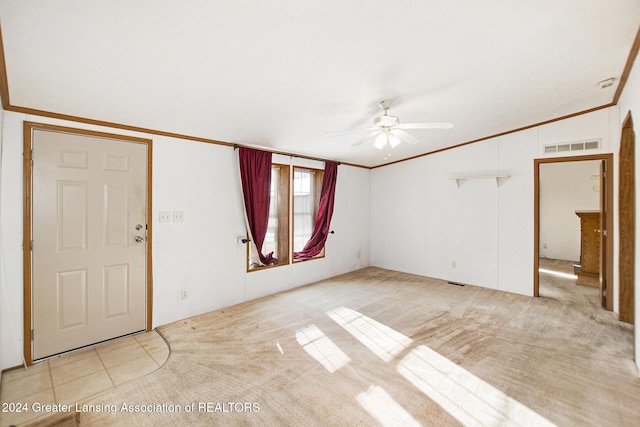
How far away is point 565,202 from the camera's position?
267 inches

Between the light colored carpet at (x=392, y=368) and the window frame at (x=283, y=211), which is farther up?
the window frame at (x=283, y=211)

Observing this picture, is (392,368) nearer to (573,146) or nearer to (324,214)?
(324,214)

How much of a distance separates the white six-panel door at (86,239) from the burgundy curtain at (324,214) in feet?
8.96

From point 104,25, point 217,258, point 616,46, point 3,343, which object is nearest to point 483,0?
point 616,46

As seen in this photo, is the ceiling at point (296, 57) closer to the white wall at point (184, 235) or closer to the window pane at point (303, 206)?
the white wall at point (184, 235)

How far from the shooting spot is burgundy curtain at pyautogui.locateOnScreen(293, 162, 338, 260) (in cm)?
511

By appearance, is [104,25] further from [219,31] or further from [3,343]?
[3,343]

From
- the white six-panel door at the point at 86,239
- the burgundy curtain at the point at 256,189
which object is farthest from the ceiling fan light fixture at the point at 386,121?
the white six-panel door at the point at 86,239

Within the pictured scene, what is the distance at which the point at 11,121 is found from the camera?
237cm

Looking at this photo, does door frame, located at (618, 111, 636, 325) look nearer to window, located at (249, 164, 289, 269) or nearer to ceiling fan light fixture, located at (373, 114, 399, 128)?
→ ceiling fan light fixture, located at (373, 114, 399, 128)

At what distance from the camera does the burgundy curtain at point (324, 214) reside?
5.11 metres

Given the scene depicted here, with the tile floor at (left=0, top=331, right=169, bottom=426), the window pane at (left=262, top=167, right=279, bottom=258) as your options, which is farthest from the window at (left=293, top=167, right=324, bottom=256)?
the tile floor at (left=0, top=331, right=169, bottom=426)

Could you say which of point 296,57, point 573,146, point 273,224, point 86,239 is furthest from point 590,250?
point 86,239

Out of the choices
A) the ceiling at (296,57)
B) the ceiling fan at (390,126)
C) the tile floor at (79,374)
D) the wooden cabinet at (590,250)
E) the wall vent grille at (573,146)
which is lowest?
the tile floor at (79,374)
